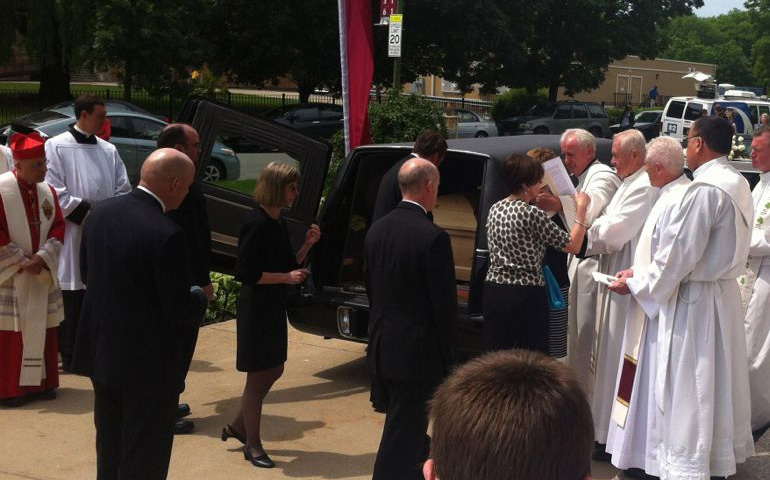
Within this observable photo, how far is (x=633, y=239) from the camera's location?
5.77m

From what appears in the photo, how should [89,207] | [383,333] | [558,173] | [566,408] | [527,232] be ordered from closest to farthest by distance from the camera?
1. [566,408]
2. [383,333]
3. [527,232]
4. [558,173]
5. [89,207]

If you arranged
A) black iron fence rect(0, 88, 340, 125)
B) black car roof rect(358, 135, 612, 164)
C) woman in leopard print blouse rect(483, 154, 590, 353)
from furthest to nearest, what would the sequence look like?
black iron fence rect(0, 88, 340, 125), black car roof rect(358, 135, 612, 164), woman in leopard print blouse rect(483, 154, 590, 353)

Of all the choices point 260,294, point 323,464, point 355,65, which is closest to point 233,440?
point 323,464

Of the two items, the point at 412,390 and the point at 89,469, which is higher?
the point at 412,390

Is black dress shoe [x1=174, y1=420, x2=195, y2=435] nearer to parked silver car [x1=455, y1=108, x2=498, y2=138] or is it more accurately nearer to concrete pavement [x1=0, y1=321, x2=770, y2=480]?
concrete pavement [x1=0, y1=321, x2=770, y2=480]

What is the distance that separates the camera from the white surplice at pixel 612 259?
18.5ft

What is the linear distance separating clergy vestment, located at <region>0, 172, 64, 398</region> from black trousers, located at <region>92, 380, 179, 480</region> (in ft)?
8.01

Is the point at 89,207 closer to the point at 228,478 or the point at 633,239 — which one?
the point at 228,478

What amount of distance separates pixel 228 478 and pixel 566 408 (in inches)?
153

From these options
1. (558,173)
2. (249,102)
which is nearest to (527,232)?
(558,173)

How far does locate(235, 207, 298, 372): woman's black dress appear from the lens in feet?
17.6

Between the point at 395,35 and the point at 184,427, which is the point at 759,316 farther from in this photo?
the point at 395,35

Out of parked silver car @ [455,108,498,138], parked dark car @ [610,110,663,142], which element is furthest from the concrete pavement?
parked dark car @ [610,110,663,142]

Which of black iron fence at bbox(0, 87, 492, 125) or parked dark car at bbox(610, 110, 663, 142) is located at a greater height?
black iron fence at bbox(0, 87, 492, 125)
